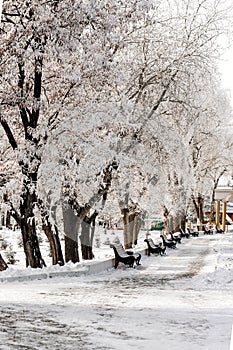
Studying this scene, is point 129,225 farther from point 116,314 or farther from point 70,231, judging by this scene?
point 116,314

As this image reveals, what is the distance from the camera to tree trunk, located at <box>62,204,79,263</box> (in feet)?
55.3

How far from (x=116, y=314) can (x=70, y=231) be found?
872cm

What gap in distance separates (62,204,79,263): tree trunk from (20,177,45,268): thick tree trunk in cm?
214

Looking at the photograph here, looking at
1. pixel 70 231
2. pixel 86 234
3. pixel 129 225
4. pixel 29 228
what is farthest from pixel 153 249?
pixel 29 228

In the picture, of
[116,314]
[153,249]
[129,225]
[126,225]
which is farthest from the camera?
[129,225]

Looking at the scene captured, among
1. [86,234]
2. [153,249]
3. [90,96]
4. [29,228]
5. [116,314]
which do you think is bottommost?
[116,314]

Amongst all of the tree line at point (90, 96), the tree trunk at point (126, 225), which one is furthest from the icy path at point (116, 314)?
the tree trunk at point (126, 225)

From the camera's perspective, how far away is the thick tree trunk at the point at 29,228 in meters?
13.8

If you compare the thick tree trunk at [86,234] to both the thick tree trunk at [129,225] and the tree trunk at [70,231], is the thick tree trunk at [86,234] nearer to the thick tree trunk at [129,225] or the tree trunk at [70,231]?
the tree trunk at [70,231]

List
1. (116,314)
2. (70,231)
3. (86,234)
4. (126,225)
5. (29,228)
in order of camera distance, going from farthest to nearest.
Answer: (126,225) → (86,234) → (70,231) → (29,228) → (116,314)

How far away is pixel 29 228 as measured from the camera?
1418 cm

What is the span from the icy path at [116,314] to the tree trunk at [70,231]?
3730 mm

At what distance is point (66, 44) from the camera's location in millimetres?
11078

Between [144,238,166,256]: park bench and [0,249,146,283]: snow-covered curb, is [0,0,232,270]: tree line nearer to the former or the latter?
[0,249,146,283]: snow-covered curb
